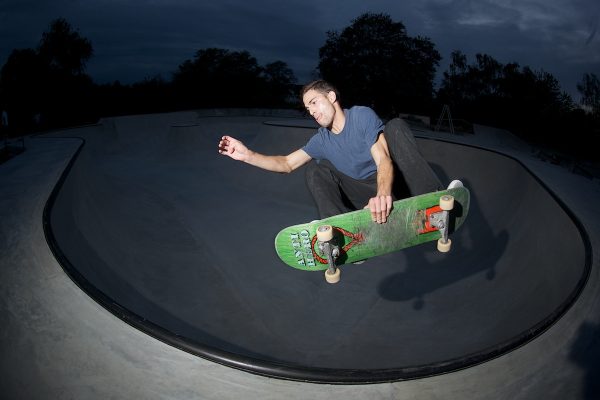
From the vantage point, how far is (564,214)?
196 inches

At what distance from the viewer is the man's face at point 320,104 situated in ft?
12.0

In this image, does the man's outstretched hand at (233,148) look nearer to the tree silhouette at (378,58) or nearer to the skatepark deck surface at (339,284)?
the skatepark deck surface at (339,284)

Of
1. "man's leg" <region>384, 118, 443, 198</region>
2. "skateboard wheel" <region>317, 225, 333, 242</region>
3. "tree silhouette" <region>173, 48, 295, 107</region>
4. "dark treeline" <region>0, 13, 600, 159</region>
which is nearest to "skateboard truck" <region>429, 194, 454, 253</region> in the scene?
"man's leg" <region>384, 118, 443, 198</region>

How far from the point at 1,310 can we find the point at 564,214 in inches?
249

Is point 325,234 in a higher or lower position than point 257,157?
lower

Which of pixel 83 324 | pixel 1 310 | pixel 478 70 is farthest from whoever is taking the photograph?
pixel 478 70

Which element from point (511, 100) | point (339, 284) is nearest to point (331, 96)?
point (339, 284)

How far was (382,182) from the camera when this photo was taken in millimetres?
3439

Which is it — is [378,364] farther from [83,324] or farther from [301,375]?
[83,324]

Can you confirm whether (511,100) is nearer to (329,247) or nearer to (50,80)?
(329,247)

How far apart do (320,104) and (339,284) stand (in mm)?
3879

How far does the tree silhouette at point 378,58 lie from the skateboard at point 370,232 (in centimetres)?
4348

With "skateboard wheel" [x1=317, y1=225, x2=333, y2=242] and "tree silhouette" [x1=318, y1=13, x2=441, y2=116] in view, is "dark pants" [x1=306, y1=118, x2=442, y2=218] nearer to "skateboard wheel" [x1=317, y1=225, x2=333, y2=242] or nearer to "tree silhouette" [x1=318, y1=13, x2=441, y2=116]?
"skateboard wheel" [x1=317, y1=225, x2=333, y2=242]

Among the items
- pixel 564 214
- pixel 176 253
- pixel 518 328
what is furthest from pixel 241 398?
pixel 176 253
